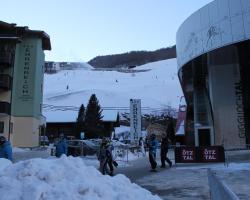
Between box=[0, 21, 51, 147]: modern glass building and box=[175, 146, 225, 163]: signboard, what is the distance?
101 feet

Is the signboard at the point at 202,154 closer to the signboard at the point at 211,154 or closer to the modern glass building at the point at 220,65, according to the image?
the signboard at the point at 211,154

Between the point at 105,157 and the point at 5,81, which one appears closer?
the point at 105,157

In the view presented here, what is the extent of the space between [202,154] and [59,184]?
13.2 metres

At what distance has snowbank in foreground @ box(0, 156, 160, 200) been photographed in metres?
7.31

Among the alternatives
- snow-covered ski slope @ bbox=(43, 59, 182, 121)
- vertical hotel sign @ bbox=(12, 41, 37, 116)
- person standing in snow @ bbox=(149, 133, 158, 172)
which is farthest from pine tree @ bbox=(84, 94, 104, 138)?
person standing in snow @ bbox=(149, 133, 158, 172)

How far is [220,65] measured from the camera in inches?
1612

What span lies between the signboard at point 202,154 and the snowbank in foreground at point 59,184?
11199 millimetres

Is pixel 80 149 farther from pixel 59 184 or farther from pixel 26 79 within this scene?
pixel 26 79

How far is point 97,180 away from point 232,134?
106 feet

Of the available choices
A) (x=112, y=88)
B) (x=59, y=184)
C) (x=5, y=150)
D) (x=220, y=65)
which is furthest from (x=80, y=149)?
(x=112, y=88)

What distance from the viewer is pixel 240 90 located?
39.6m

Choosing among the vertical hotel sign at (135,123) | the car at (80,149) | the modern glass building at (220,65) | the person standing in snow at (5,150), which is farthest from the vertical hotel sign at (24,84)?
the person standing in snow at (5,150)

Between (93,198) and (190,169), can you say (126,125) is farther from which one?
(93,198)

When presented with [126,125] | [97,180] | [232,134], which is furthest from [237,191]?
[126,125]
